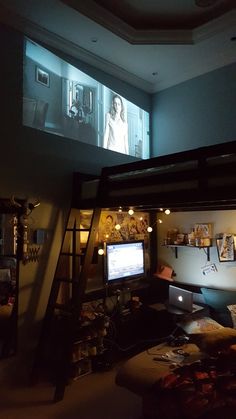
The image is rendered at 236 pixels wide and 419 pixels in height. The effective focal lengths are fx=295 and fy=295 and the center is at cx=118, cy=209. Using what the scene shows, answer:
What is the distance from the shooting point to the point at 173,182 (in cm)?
250

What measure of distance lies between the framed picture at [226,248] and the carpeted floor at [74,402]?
1849 millimetres

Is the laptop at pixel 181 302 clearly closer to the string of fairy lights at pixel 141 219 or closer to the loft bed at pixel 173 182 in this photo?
the string of fairy lights at pixel 141 219

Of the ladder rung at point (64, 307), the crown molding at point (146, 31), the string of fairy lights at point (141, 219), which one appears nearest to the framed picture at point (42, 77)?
the crown molding at point (146, 31)

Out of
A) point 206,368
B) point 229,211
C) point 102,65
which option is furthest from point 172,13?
point 206,368

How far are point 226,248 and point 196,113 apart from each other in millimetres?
1878

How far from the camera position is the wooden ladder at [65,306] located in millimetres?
2635

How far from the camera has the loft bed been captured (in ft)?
7.23

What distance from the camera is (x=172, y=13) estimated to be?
310 centimetres

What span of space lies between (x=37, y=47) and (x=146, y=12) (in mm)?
Result: 1217

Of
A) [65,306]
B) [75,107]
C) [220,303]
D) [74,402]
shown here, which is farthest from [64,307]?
[75,107]

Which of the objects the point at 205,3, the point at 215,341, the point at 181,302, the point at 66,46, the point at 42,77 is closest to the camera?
the point at 215,341

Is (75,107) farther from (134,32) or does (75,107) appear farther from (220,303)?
(220,303)

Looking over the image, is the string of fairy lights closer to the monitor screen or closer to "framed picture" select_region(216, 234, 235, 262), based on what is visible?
the monitor screen

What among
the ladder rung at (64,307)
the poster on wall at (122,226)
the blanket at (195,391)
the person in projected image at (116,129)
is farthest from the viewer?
the person in projected image at (116,129)
